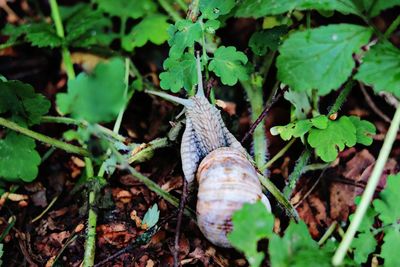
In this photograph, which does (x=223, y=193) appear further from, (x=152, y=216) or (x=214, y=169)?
(x=152, y=216)

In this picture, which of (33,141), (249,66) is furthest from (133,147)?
(249,66)

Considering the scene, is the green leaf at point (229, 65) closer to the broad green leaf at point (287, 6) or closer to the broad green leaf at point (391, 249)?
the broad green leaf at point (287, 6)

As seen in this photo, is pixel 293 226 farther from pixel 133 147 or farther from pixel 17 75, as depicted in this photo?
pixel 17 75

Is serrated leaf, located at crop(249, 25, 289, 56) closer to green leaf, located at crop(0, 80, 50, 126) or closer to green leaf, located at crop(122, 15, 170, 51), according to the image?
green leaf, located at crop(122, 15, 170, 51)

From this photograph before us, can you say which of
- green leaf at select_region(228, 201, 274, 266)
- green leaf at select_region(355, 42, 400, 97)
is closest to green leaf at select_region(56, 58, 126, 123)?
green leaf at select_region(228, 201, 274, 266)

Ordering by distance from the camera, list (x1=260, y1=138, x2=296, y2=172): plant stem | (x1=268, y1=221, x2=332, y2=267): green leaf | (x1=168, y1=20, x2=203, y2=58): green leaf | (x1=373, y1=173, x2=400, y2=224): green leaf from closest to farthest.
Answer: (x1=268, y1=221, x2=332, y2=267): green leaf → (x1=373, y1=173, x2=400, y2=224): green leaf → (x1=168, y1=20, x2=203, y2=58): green leaf → (x1=260, y1=138, x2=296, y2=172): plant stem

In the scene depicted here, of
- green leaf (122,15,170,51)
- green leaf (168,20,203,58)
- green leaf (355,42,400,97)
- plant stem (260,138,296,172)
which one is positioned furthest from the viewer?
green leaf (122,15,170,51)

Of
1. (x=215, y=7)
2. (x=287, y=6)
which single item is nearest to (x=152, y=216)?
(x=215, y=7)
